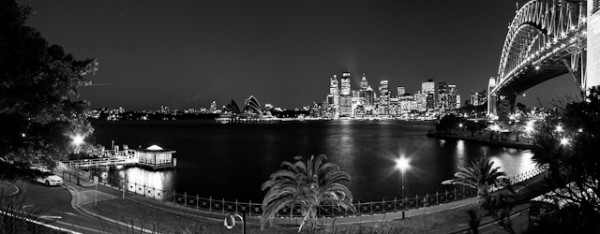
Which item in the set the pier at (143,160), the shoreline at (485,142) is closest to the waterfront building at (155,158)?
the pier at (143,160)

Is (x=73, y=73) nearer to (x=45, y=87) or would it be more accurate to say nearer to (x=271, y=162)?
(x=45, y=87)

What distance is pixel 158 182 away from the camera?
3694cm

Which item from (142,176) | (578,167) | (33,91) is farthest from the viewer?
(142,176)

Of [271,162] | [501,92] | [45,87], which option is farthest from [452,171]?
[501,92]

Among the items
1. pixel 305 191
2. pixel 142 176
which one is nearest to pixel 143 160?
pixel 142 176

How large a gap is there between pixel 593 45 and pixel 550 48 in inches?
967

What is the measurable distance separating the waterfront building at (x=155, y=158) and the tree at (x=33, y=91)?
107 ft

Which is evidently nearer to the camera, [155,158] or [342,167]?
[155,158]

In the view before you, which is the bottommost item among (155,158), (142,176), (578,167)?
(142,176)

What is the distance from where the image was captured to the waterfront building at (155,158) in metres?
42.6

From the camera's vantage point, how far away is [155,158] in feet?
140

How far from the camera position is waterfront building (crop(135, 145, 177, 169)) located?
140 feet

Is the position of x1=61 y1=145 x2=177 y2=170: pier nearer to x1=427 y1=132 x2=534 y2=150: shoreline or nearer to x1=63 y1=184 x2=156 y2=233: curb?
x1=63 y1=184 x2=156 y2=233: curb

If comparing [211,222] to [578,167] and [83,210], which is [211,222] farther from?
[578,167]
